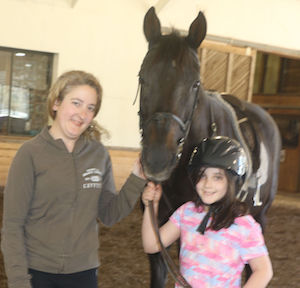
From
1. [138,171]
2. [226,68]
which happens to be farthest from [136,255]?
[226,68]

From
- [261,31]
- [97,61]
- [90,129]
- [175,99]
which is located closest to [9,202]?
[90,129]

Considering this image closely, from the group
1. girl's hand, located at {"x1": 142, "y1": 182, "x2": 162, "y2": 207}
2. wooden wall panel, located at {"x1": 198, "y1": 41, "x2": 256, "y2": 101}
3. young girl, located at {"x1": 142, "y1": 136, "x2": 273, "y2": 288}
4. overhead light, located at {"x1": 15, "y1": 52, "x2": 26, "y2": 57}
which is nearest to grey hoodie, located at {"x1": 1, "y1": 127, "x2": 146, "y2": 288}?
girl's hand, located at {"x1": 142, "y1": 182, "x2": 162, "y2": 207}

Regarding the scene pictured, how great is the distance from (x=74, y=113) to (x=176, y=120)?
1.41ft

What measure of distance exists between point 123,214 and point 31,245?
16.6 inches

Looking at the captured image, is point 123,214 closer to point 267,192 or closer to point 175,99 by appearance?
point 175,99

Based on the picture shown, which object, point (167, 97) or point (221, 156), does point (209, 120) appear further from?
point (221, 156)

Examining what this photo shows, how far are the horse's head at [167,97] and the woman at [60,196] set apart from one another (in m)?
0.19

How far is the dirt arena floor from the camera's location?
148 inches

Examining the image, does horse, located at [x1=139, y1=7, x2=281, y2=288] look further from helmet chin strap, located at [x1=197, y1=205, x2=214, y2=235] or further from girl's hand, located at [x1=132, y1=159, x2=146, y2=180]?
helmet chin strap, located at [x1=197, y1=205, x2=214, y2=235]

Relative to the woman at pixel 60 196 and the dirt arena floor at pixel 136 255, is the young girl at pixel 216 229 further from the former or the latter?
the dirt arena floor at pixel 136 255

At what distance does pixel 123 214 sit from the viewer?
77.9 inches

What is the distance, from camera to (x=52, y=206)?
178 centimetres

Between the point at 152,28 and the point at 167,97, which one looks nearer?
Answer: the point at 167,97

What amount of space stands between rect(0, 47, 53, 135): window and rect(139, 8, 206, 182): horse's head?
500 cm
